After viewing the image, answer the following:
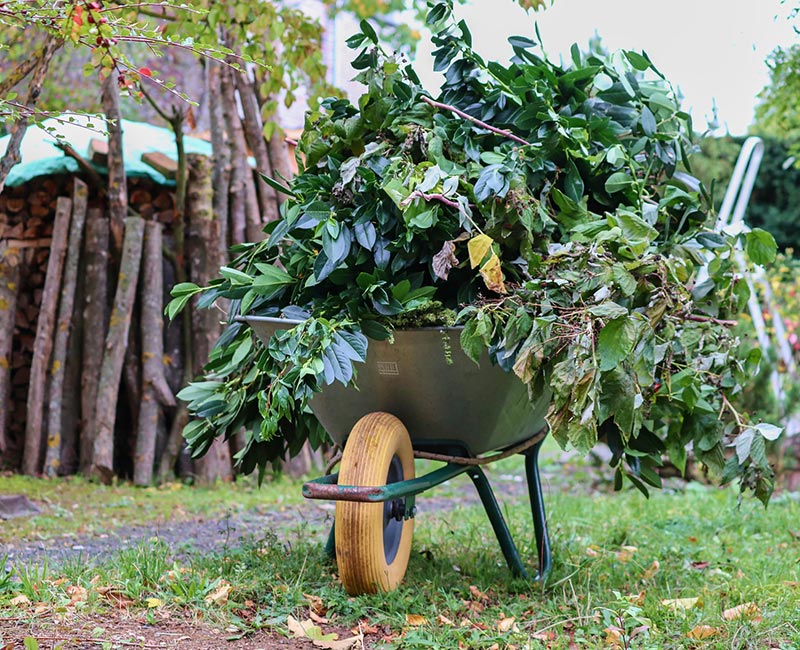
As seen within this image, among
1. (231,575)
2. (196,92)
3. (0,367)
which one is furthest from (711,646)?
(196,92)

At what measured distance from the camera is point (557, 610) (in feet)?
7.16

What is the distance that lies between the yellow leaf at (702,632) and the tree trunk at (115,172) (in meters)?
3.80

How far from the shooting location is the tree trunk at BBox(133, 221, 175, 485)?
457cm

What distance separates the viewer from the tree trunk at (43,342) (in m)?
4.59

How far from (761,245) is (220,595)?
164cm

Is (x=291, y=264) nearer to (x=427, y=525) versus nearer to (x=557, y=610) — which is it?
(x=557, y=610)

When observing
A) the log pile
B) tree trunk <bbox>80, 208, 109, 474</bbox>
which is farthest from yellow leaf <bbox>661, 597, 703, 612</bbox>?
tree trunk <bbox>80, 208, 109, 474</bbox>

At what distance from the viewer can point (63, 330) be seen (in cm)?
466

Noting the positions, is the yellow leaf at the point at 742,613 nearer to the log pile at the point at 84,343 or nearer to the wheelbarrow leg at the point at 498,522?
the wheelbarrow leg at the point at 498,522

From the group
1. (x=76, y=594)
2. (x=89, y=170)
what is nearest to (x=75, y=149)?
(x=89, y=170)

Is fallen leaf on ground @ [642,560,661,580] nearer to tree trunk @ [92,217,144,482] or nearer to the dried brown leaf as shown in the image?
the dried brown leaf

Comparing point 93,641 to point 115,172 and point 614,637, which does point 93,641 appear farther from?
point 115,172

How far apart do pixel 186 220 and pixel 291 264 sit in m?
2.90

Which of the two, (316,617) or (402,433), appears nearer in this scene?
(316,617)
